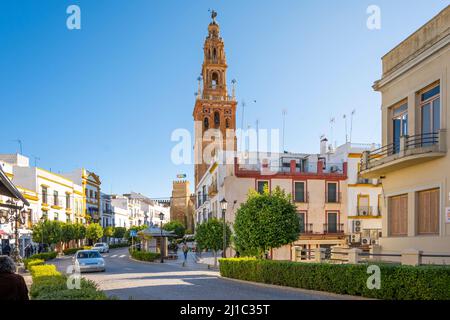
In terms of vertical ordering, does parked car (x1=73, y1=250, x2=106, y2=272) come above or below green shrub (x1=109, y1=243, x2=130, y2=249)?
above

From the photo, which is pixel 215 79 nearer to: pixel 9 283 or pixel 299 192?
pixel 299 192

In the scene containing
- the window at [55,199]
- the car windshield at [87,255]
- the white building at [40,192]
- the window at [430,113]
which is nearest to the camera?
the window at [430,113]

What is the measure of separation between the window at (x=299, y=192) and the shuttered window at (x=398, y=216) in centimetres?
2226

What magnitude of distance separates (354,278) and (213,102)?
65.2 metres

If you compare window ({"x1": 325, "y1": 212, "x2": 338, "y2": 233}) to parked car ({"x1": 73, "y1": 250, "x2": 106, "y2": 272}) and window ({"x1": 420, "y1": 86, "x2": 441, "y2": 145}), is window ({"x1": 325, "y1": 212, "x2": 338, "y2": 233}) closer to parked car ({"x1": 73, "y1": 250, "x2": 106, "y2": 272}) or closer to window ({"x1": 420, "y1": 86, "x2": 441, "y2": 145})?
parked car ({"x1": 73, "y1": 250, "x2": 106, "y2": 272})

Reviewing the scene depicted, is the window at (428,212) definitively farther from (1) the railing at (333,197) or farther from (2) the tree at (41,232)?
(2) the tree at (41,232)

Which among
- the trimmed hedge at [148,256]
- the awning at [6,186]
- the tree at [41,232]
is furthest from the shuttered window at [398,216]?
the tree at [41,232]

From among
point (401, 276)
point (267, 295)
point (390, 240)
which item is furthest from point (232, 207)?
point (401, 276)

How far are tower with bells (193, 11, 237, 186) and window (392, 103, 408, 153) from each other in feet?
191

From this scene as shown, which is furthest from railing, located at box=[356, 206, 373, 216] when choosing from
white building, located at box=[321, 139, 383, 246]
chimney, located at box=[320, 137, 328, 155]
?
chimney, located at box=[320, 137, 328, 155]

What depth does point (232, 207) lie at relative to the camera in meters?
40.6

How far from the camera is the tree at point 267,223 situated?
853 inches

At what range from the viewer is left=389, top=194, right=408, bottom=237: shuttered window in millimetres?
18156
